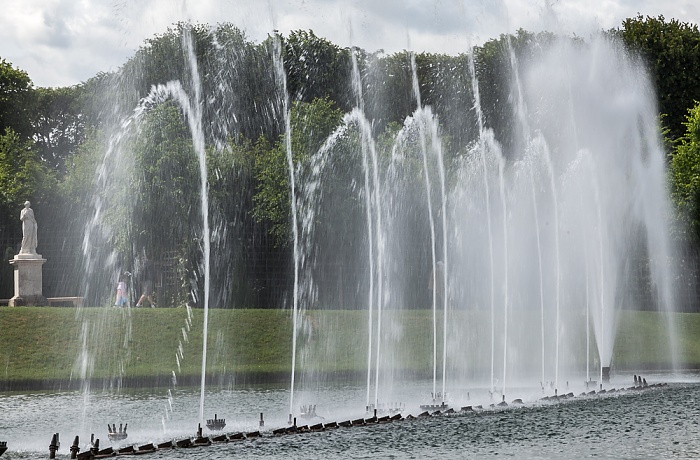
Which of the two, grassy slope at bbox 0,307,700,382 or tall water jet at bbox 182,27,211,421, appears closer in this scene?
tall water jet at bbox 182,27,211,421

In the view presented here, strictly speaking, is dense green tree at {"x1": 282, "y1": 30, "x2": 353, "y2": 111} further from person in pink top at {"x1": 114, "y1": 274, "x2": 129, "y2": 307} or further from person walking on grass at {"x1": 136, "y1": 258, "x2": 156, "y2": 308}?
person in pink top at {"x1": 114, "y1": 274, "x2": 129, "y2": 307}

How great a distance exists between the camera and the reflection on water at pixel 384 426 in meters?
15.3

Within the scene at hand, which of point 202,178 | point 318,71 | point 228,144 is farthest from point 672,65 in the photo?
point 202,178

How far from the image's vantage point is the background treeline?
4509 cm

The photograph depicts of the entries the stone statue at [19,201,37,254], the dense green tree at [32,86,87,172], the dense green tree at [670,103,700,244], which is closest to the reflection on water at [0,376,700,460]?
the stone statue at [19,201,37,254]

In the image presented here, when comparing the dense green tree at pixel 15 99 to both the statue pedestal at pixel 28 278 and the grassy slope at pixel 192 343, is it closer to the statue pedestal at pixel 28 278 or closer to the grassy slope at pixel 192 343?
the statue pedestal at pixel 28 278

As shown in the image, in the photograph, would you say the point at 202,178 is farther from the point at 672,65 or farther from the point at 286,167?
the point at 672,65

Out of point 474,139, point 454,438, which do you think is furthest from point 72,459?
point 474,139

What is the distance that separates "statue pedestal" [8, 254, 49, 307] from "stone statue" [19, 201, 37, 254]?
34 centimetres

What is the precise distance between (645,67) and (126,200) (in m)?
27.0

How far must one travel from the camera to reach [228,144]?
172 ft

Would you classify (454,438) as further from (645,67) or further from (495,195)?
(645,67)

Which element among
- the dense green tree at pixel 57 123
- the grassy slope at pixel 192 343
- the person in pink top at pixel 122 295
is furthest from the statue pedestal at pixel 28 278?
the dense green tree at pixel 57 123

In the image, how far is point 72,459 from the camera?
49.1 ft
